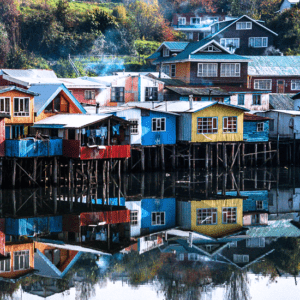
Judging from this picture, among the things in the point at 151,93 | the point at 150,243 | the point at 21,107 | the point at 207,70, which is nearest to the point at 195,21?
the point at 207,70

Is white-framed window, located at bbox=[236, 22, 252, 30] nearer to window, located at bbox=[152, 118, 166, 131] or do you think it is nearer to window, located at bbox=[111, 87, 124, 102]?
window, located at bbox=[111, 87, 124, 102]

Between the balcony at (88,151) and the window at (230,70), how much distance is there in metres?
23.2

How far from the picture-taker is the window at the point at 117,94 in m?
50.3

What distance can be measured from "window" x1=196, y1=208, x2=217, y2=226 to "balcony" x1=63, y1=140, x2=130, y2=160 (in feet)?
25.8

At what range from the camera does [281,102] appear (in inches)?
2258

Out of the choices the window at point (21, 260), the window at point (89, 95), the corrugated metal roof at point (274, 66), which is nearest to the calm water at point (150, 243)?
the window at point (21, 260)

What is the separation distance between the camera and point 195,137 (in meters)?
45.4

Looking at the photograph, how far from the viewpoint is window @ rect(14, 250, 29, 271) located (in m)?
22.0

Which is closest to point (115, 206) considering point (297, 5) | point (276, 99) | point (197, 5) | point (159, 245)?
point (159, 245)

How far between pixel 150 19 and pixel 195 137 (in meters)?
37.8

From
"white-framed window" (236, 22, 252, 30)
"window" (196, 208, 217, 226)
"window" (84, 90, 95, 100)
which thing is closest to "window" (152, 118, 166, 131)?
"window" (84, 90, 95, 100)

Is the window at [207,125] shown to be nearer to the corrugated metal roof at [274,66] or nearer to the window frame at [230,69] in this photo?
the window frame at [230,69]

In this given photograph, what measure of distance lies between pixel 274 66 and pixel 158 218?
120ft

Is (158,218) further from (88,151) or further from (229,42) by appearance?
(229,42)
